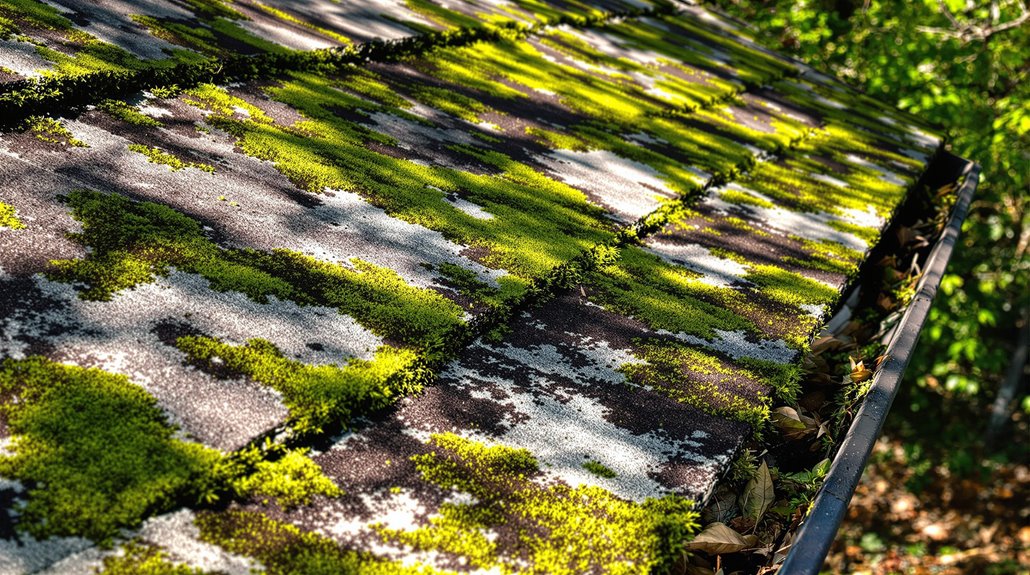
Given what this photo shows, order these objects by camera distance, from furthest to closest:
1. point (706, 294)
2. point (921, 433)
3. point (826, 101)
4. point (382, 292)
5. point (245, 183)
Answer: point (921, 433), point (826, 101), point (706, 294), point (245, 183), point (382, 292)

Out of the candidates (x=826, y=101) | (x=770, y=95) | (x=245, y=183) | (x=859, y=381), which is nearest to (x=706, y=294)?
(x=859, y=381)

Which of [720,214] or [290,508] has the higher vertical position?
[720,214]

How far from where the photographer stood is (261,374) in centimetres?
174

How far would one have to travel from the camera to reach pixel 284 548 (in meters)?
1.41

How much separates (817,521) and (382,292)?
3.98ft

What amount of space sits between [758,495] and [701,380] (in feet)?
1.10

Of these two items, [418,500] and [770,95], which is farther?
[770,95]

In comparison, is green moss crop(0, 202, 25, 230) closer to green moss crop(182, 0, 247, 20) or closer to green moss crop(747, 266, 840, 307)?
green moss crop(182, 0, 247, 20)

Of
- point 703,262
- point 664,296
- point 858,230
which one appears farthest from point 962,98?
point 664,296

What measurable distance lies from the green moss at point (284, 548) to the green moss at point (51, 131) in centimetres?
147

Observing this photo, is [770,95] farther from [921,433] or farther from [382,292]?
[921,433]

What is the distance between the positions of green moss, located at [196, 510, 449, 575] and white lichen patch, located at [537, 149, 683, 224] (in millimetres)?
2080

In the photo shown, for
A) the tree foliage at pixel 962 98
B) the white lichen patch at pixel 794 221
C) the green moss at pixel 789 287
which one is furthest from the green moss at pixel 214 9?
the tree foliage at pixel 962 98

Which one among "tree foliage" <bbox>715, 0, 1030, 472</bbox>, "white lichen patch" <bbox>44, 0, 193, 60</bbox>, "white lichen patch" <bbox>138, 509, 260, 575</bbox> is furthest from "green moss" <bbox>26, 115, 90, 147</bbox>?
"tree foliage" <bbox>715, 0, 1030, 472</bbox>
